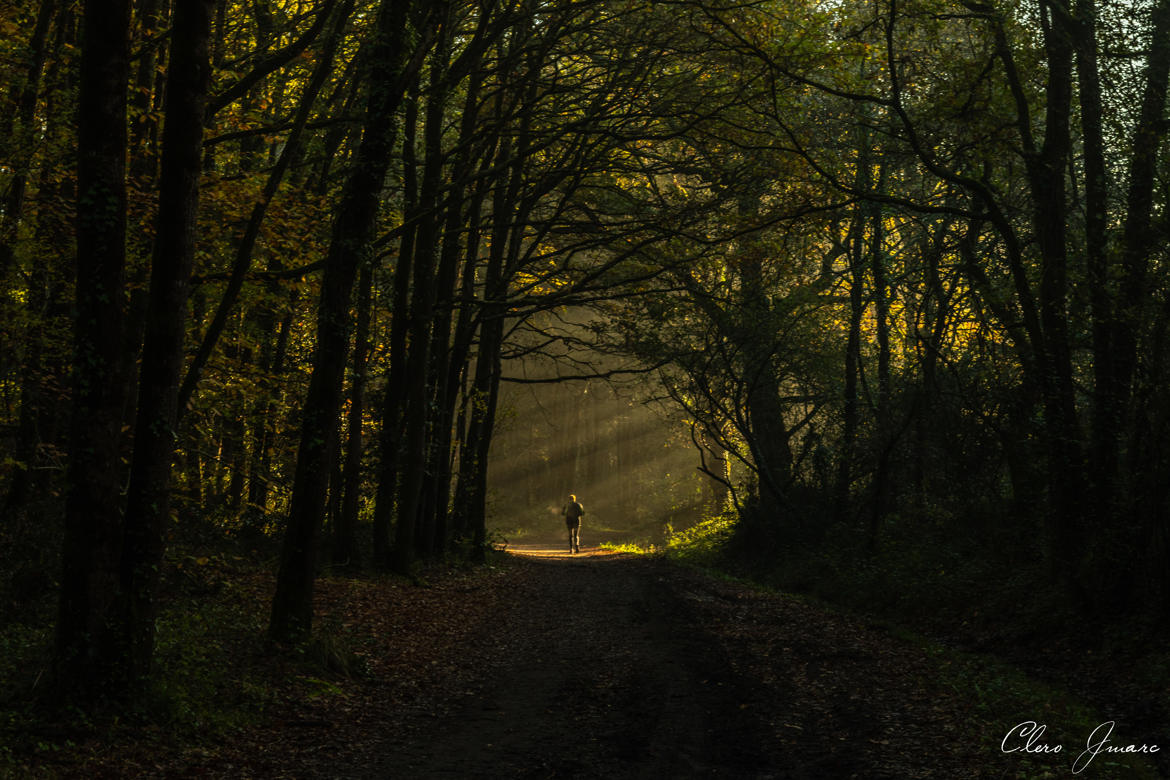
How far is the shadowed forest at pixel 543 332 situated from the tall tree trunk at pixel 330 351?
39 mm

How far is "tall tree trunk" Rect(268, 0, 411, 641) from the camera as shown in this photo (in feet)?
31.4

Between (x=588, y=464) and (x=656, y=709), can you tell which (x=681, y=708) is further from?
(x=588, y=464)

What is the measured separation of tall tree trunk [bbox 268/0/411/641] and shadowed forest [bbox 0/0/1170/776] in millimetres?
39

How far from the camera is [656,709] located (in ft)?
25.6

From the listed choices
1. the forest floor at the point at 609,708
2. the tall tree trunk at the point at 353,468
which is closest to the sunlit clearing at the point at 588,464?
the tall tree trunk at the point at 353,468

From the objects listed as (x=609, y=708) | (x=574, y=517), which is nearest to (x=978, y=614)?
(x=609, y=708)

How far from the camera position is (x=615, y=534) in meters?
49.0

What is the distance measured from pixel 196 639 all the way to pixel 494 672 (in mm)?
3145

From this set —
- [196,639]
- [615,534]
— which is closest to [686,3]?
[196,639]

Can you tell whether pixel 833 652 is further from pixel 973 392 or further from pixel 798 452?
pixel 798 452

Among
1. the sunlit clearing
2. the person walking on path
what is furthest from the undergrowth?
the sunlit clearing

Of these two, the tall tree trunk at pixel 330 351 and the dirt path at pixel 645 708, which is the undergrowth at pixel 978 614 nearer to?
the dirt path at pixel 645 708

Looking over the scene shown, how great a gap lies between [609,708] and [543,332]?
15.3 metres

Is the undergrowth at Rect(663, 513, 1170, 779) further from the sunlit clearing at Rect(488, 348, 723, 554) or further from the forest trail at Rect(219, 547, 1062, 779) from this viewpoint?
the sunlit clearing at Rect(488, 348, 723, 554)
